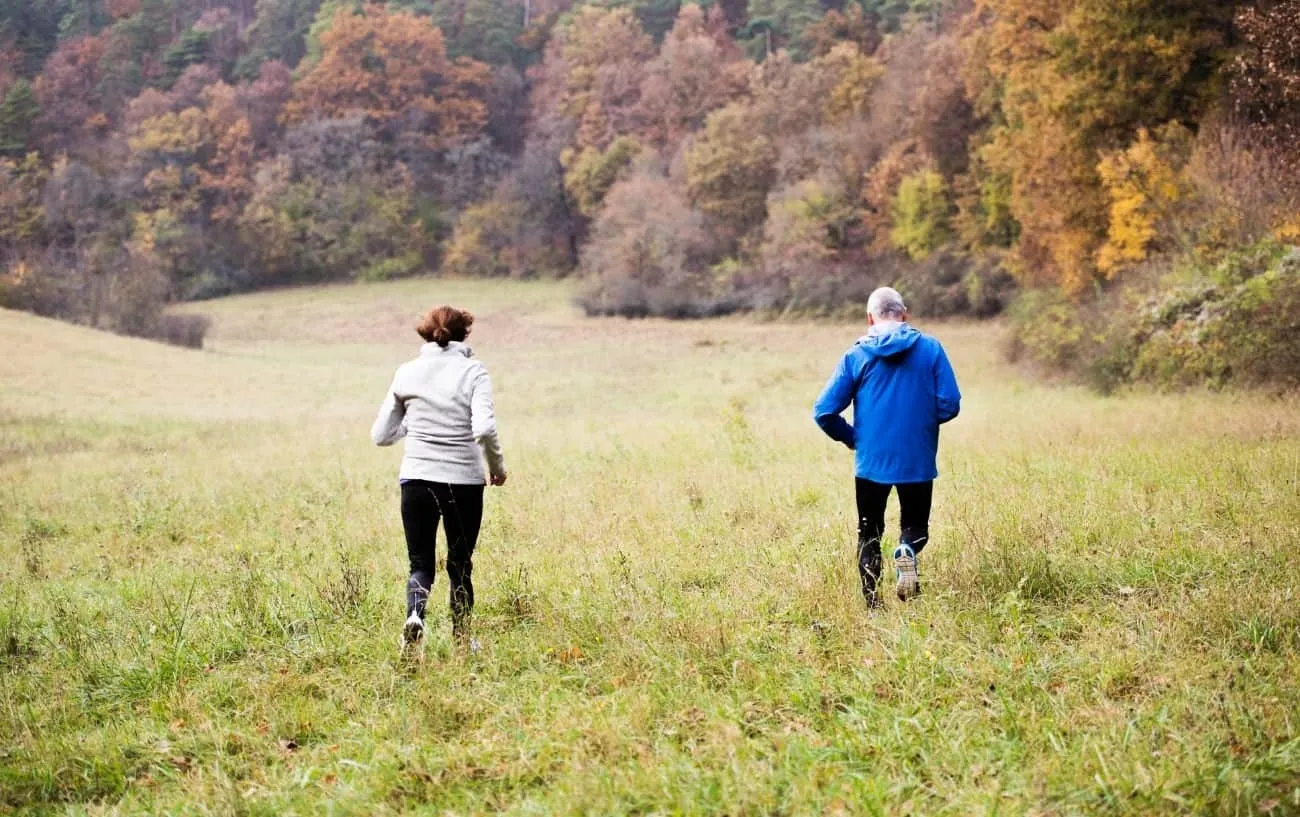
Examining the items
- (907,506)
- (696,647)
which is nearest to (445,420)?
(696,647)

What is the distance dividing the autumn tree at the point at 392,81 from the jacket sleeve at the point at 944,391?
79122 millimetres

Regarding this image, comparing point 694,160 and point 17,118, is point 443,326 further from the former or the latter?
point 17,118

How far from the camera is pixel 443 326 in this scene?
5590mm

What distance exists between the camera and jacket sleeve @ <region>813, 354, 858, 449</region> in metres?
5.58

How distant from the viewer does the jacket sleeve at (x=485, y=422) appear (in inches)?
211

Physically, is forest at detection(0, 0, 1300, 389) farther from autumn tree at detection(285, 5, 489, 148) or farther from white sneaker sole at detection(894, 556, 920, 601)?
white sneaker sole at detection(894, 556, 920, 601)

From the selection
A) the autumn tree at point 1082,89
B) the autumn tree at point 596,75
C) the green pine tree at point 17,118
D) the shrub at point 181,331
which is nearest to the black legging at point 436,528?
the autumn tree at point 1082,89

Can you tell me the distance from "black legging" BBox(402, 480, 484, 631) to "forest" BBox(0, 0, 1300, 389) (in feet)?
44.2

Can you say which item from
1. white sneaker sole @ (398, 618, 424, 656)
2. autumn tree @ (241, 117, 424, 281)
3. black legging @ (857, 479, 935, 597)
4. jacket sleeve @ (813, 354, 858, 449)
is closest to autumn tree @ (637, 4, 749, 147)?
autumn tree @ (241, 117, 424, 281)

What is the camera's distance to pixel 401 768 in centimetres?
417

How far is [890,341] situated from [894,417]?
43 cm

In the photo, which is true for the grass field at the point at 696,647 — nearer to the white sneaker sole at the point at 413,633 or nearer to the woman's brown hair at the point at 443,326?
the white sneaker sole at the point at 413,633

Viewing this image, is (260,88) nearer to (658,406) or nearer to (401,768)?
(658,406)

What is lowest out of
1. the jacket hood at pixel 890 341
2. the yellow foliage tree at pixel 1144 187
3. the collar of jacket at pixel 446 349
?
the collar of jacket at pixel 446 349
